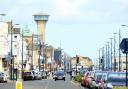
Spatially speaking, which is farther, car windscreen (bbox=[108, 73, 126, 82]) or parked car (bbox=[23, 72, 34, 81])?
parked car (bbox=[23, 72, 34, 81])

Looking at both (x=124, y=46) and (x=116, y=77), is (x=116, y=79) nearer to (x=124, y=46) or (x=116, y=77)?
(x=116, y=77)

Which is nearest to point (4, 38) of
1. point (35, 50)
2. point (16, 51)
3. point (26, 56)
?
point (16, 51)

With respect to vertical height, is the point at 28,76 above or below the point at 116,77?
below

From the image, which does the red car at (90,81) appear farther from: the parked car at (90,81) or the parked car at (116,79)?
the parked car at (116,79)

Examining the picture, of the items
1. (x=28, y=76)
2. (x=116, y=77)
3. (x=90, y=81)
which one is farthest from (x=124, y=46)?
(x=28, y=76)

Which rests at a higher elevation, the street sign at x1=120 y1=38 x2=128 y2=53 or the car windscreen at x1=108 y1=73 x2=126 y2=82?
the street sign at x1=120 y1=38 x2=128 y2=53

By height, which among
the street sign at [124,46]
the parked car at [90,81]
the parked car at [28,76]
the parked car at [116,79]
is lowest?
the parked car at [28,76]

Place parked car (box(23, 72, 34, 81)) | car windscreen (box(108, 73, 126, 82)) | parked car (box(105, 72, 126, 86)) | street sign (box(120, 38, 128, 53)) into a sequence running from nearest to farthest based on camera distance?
street sign (box(120, 38, 128, 53)), parked car (box(105, 72, 126, 86)), car windscreen (box(108, 73, 126, 82)), parked car (box(23, 72, 34, 81))

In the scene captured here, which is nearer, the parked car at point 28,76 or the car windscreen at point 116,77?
the car windscreen at point 116,77

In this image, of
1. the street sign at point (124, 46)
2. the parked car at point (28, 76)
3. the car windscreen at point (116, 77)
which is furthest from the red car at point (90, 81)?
the parked car at point (28, 76)

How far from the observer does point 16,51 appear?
14025cm

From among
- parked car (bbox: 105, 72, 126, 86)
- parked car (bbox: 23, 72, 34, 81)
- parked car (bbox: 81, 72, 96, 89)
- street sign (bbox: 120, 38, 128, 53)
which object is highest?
street sign (bbox: 120, 38, 128, 53)

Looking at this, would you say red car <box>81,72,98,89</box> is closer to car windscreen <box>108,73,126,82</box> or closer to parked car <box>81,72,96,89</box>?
parked car <box>81,72,96,89</box>

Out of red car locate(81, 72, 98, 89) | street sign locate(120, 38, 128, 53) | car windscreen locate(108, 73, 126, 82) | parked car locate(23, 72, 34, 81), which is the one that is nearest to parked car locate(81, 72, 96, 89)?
red car locate(81, 72, 98, 89)
